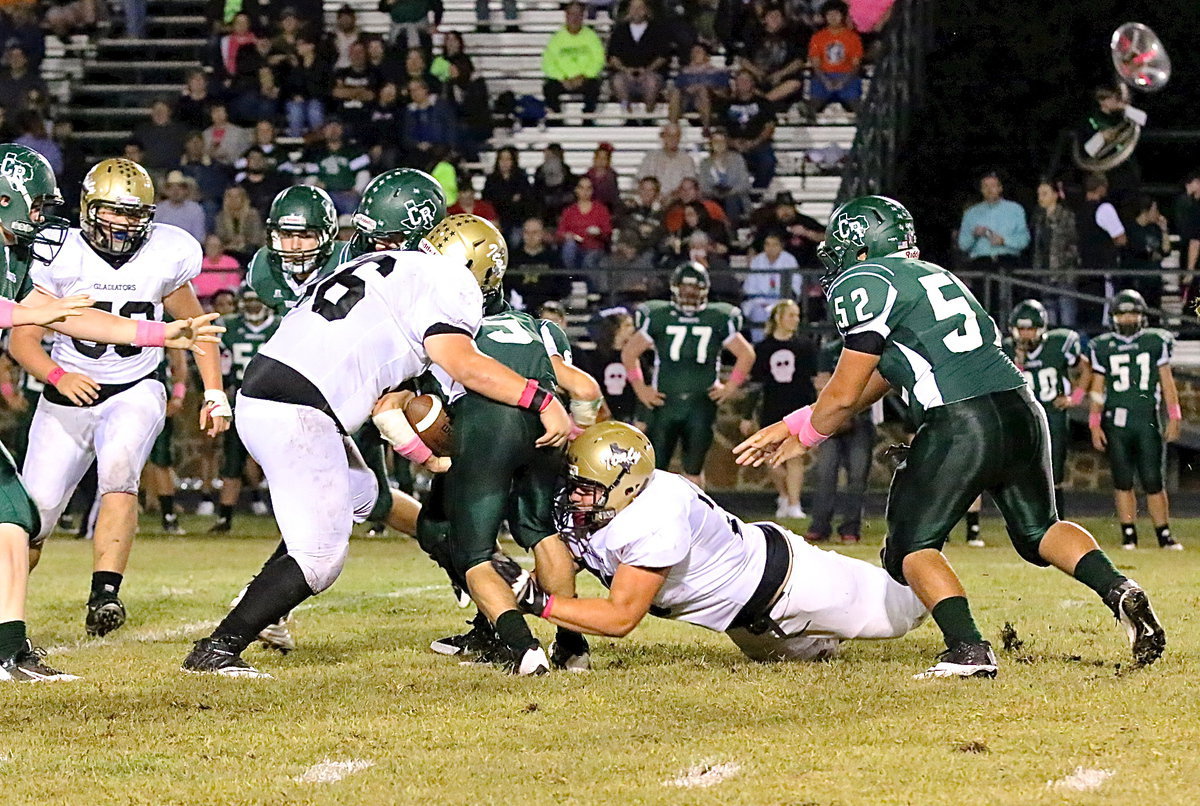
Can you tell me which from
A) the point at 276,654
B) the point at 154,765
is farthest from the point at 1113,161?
the point at 154,765

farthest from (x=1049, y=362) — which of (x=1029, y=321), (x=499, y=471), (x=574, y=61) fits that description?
(x=499, y=471)

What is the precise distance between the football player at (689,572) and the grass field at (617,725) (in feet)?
0.50

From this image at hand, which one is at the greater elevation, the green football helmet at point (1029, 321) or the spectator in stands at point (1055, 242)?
the spectator in stands at point (1055, 242)

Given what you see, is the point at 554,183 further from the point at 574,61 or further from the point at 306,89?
the point at 306,89

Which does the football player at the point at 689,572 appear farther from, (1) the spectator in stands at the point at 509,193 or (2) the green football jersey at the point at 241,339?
(1) the spectator in stands at the point at 509,193

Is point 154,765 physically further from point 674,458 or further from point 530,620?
point 674,458

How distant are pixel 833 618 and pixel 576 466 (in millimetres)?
997

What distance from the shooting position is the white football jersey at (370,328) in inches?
208

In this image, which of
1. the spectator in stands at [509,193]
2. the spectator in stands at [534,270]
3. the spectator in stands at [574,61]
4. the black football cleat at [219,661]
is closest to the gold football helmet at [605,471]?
the black football cleat at [219,661]

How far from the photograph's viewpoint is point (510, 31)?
55.7 ft

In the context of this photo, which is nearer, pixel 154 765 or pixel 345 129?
pixel 154 765

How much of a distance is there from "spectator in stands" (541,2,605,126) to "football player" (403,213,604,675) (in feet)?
34.2

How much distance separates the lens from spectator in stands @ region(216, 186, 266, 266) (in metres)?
14.6

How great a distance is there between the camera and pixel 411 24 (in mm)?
16234
